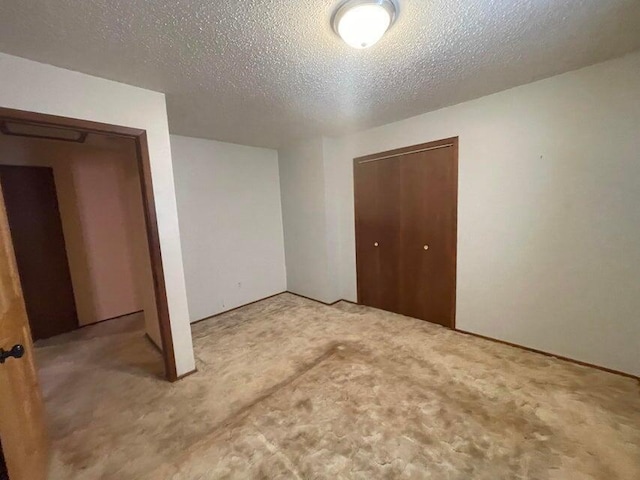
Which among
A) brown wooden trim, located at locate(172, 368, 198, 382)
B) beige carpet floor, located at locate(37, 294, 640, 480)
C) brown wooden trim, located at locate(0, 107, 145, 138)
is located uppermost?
brown wooden trim, located at locate(0, 107, 145, 138)

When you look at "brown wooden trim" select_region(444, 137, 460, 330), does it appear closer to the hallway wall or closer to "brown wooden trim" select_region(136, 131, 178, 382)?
"brown wooden trim" select_region(136, 131, 178, 382)

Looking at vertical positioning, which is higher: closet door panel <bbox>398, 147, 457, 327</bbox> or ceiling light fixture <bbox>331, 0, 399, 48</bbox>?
ceiling light fixture <bbox>331, 0, 399, 48</bbox>

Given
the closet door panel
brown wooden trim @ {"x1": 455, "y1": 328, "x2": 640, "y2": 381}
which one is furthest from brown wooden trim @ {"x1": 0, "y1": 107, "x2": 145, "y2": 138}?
brown wooden trim @ {"x1": 455, "y1": 328, "x2": 640, "y2": 381}

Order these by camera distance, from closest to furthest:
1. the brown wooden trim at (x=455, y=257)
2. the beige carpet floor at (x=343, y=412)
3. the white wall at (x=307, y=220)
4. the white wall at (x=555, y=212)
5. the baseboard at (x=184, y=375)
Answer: the beige carpet floor at (x=343, y=412) → the white wall at (x=555, y=212) → the baseboard at (x=184, y=375) → the brown wooden trim at (x=455, y=257) → the white wall at (x=307, y=220)

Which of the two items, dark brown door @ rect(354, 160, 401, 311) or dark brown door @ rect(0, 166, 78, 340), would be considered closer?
dark brown door @ rect(0, 166, 78, 340)

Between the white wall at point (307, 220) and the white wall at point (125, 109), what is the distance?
1.97 meters

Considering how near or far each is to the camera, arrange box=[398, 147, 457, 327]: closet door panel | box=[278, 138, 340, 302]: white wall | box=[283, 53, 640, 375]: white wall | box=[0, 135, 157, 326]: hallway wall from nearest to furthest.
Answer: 1. box=[283, 53, 640, 375]: white wall
2. box=[398, 147, 457, 327]: closet door panel
3. box=[0, 135, 157, 326]: hallway wall
4. box=[278, 138, 340, 302]: white wall

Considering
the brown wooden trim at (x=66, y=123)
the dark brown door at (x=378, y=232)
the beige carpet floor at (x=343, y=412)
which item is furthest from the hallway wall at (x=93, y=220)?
the dark brown door at (x=378, y=232)

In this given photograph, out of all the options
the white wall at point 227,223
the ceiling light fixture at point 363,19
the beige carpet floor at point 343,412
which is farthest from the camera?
the white wall at point 227,223

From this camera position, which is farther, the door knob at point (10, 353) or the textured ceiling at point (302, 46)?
the textured ceiling at point (302, 46)

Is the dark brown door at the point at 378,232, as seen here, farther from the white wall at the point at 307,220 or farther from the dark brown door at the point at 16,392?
the dark brown door at the point at 16,392

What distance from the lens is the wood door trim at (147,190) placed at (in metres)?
1.63

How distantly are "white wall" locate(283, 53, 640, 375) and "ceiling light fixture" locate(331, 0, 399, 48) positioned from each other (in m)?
1.66

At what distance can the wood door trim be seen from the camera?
1.63 m
